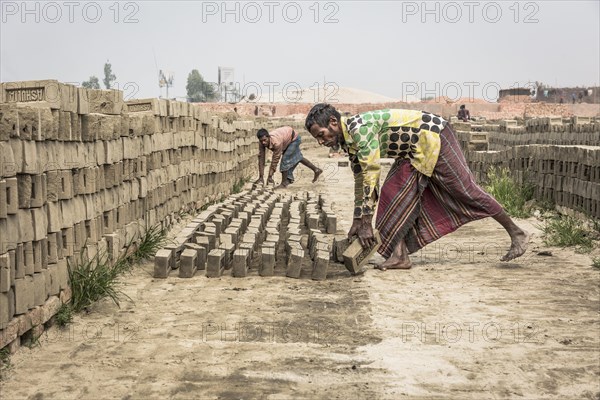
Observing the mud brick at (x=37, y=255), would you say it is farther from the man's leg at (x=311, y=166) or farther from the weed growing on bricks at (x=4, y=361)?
the man's leg at (x=311, y=166)

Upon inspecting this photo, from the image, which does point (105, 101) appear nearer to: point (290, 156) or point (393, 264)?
point (393, 264)

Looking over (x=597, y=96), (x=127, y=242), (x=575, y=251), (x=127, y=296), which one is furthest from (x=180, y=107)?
(x=597, y=96)

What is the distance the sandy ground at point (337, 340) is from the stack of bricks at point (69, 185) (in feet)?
1.00

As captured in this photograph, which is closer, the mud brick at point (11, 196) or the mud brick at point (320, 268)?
the mud brick at point (11, 196)

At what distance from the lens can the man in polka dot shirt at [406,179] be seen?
5.33m

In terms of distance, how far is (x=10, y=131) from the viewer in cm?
377

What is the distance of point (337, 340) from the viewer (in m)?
3.99

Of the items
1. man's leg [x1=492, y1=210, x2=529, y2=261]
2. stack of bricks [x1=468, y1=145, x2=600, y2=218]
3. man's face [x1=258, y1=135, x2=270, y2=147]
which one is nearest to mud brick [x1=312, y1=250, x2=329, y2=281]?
man's leg [x1=492, y1=210, x2=529, y2=261]

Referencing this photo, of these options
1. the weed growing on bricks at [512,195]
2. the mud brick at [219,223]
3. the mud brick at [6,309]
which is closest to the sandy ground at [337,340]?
the mud brick at [6,309]

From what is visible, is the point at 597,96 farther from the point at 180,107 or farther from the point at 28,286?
the point at 28,286

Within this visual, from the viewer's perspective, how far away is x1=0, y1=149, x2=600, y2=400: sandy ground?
3266 mm

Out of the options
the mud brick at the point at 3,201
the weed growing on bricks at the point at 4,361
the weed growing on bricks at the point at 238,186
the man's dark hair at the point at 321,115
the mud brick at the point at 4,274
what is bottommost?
the weed growing on bricks at the point at 4,361

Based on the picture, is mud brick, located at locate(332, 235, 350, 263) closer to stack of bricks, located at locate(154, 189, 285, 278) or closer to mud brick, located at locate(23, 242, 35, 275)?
stack of bricks, located at locate(154, 189, 285, 278)

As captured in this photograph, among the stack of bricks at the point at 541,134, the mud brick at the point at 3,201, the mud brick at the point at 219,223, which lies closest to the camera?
the mud brick at the point at 3,201
